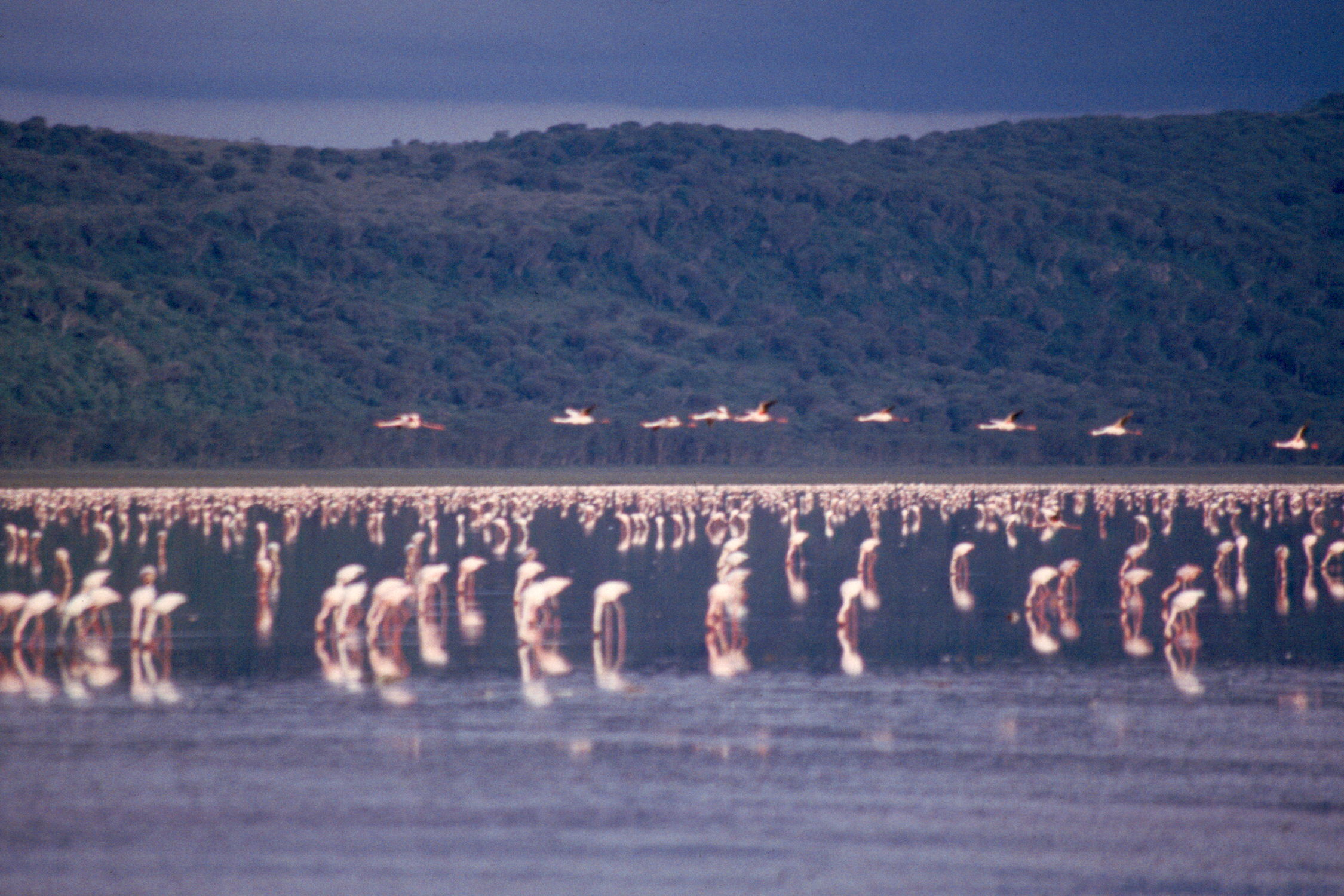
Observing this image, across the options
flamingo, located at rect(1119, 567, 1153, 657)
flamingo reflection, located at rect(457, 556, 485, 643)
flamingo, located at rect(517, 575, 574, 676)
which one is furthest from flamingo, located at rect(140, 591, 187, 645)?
flamingo, located at rect(1119, 567, 1153, 657)

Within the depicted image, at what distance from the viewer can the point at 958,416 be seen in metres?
103

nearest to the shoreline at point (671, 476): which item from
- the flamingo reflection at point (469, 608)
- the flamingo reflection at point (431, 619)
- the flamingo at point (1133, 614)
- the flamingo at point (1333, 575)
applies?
the flamingo at point (1333, 575)

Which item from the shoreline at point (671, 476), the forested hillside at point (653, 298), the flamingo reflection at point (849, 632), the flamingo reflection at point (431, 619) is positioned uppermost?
the forested hillside at point (653, 298)

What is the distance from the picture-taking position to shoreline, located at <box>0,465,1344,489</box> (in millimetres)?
77125

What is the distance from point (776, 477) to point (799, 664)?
211 feet

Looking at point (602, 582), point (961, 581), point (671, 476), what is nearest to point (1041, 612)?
point (961, 581)

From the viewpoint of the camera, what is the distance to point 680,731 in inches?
Result: 595

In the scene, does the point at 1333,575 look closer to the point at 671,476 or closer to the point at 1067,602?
the point at 1067,602

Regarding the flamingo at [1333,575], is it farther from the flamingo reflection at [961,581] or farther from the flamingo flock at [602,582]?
the flamingo reflection at [961,581]

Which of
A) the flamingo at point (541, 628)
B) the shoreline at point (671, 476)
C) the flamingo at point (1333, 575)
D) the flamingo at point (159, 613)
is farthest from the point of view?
the shoreline at point (671, 476)

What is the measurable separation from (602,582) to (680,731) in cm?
1393

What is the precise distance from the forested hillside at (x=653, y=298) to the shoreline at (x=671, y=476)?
4.16 meters

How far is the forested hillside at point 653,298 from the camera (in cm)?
9675

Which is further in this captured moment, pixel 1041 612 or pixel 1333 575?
pixel 1333 575
